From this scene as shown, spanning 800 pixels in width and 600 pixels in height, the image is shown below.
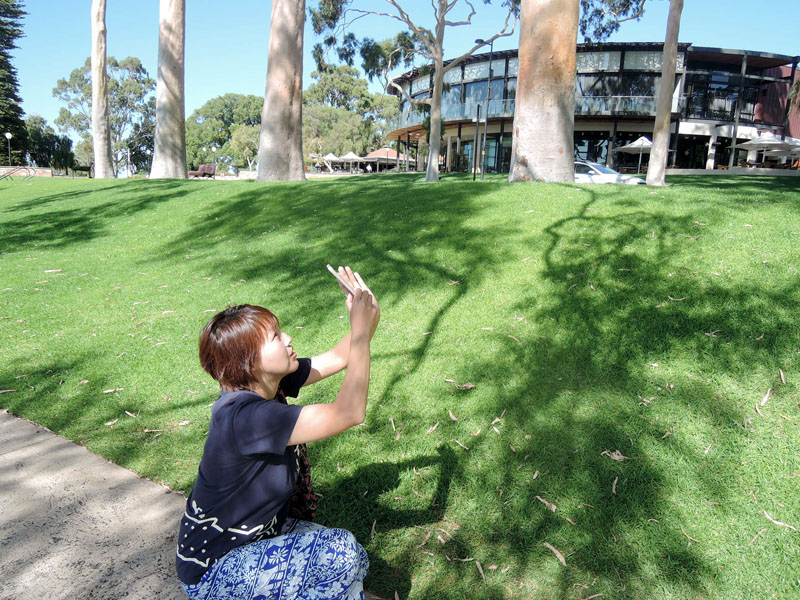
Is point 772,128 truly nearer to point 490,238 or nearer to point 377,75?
point 377,75

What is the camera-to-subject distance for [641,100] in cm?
3186

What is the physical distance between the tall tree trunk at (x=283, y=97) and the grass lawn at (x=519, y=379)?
5.98 m

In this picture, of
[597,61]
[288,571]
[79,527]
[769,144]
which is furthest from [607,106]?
[288,571]

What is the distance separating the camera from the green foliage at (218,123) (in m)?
83.2

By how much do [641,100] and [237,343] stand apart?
116 ft

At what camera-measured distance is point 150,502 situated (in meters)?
3.03

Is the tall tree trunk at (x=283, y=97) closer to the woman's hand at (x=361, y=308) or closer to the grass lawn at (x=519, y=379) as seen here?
the grass lawn at (x=519, y=379)

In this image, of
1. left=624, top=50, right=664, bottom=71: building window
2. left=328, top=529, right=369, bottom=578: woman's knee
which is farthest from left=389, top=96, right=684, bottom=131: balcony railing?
left=328, top=529, right=369, bottom=578: woman's knee

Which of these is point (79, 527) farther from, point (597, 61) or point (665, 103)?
point (597, 61)

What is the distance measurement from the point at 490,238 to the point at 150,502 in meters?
4.29

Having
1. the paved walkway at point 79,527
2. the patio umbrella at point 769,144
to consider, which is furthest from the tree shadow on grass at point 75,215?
the patio umbrella at point 769,144

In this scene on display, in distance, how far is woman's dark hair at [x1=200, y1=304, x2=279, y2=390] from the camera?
1.82 metres

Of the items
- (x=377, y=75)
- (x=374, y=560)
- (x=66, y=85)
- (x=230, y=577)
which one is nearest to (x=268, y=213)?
(x=374, y=560)

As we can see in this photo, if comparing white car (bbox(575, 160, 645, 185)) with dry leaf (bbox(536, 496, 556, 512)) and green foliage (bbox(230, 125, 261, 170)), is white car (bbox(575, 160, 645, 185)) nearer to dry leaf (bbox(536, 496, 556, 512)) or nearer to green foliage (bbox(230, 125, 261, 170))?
dry leaf (bbox(536, 496, 556, 512))
